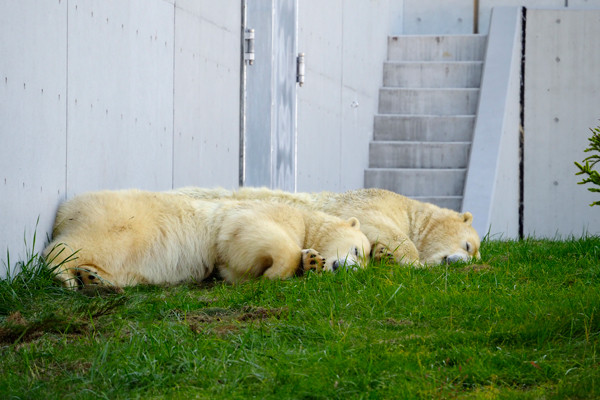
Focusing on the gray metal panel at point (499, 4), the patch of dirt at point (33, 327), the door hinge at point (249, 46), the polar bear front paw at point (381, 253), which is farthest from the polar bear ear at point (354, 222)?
the gray metal panel at point (499, 4)

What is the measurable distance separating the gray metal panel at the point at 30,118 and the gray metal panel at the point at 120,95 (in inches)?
7.1

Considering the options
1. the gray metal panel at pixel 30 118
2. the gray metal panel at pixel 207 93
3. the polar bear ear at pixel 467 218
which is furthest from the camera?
the gray metal panel at pixel 207 93

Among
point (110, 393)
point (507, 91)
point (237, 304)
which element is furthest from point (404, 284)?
point (507, 91)

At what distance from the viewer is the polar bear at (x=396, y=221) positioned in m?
6.42

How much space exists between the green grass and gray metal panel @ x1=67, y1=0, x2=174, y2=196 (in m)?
1.12

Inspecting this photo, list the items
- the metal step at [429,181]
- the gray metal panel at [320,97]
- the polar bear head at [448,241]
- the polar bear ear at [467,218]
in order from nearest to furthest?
the polar bear head at [448,241], the polar bear ear at [467,218], the gray metal panel at [320,97], the metal step at [429,181]

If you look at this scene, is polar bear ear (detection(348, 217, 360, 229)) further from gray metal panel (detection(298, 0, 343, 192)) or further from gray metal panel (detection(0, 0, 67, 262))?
gray metal panel (detection(298, 0, 343, 192))

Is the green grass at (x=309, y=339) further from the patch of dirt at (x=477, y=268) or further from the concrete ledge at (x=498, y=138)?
the concrete ledge at (x=498, y=138)

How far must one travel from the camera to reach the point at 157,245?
18.3ft

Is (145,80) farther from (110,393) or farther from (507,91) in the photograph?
(507,91)

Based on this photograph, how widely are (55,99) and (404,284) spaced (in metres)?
2.54

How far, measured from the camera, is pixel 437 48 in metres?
14.7

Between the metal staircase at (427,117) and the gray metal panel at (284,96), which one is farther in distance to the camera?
the metal staircase at (427,117)

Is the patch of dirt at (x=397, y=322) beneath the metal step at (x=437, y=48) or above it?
beneath
